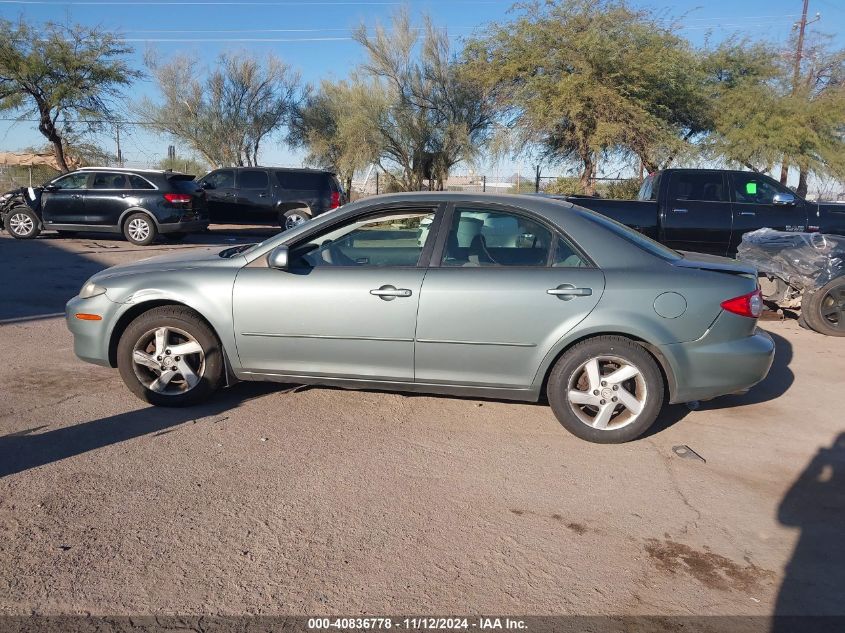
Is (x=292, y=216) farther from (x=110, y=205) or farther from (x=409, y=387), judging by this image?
(x=409, y=387)

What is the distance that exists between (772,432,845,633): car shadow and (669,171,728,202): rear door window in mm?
6530

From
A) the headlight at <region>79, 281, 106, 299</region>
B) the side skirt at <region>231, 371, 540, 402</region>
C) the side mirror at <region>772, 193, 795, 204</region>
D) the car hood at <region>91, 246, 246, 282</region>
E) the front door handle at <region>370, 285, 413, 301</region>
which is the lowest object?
the side skirt at <region>231, 371, 540, 402</region>

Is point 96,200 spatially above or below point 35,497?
above

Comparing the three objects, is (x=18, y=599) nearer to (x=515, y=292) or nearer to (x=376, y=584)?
(x=376, y=584)

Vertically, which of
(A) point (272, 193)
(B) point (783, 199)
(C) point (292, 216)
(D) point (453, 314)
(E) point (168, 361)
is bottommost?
Answer: (E) point (168, 361)

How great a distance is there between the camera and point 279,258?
4.66m

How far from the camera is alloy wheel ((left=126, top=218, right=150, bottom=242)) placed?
15.1 m

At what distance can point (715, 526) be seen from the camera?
364cm

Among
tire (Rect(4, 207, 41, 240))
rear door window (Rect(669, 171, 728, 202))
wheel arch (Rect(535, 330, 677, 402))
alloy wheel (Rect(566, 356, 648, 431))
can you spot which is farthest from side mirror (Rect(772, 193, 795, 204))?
tire (Rect(4, 207, 41, 240))

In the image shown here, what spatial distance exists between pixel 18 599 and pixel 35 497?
0.95 metres

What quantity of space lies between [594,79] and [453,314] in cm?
1929

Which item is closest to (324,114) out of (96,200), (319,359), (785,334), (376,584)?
(96,200)

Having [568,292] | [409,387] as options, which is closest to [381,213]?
[409,387]

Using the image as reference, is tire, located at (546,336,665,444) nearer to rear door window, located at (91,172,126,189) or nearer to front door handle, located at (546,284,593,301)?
front door handle, located at (546,284,593,301)
